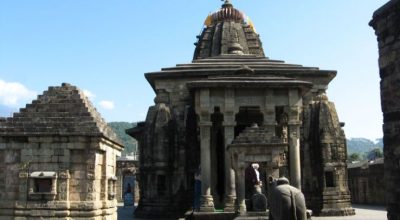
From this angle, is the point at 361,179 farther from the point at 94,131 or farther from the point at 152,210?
the point at 94,131

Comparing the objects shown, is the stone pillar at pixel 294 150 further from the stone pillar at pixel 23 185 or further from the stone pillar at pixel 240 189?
the stone pillar at pixel 23 185

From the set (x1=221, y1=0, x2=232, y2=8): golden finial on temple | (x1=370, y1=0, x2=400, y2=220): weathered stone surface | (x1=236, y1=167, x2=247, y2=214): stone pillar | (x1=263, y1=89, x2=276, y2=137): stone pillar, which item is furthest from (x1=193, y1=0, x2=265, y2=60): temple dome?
(x1=370, y1=0, x2=400, y2=220): weathered stone surface

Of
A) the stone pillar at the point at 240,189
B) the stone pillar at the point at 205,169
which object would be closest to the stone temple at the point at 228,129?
the stone pillar at the point at 205,169

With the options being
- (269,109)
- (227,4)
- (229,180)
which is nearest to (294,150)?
(269,109)

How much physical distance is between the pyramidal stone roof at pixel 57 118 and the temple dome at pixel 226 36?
21.5 meters

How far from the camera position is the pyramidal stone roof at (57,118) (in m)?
11.6

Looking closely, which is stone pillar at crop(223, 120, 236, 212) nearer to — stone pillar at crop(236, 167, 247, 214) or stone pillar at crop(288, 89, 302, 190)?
stone pillar at crop(236, 167, 247, 214)

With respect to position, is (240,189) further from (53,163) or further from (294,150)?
(53,163)

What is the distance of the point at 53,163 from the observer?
38.0 ft

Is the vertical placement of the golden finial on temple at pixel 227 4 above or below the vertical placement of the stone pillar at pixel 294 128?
above

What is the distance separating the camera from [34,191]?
11.5 meters

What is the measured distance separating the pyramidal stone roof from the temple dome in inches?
→ 847

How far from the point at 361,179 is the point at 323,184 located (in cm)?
1406

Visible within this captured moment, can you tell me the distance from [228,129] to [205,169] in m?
2.14
